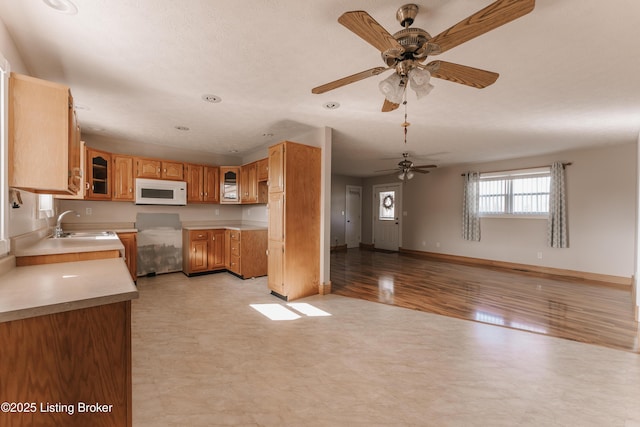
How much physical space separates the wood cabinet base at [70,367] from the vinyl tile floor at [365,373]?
0.50 m

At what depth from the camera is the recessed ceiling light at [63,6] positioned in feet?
5.17

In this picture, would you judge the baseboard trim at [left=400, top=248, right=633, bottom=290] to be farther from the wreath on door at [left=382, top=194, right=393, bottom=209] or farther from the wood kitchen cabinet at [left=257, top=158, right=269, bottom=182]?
the wood kitchen cabinet at [left=257, top=158, right=269, bottom=182]

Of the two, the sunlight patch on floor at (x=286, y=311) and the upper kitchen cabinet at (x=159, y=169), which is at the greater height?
the upper kitchen cabinet at (x=159, y=169)

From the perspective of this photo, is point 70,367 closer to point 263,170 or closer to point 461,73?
point 461,73

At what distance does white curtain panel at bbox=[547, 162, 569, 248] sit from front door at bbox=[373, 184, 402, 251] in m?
3.49

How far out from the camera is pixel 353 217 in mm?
8969

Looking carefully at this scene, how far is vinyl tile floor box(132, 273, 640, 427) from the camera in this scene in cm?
164

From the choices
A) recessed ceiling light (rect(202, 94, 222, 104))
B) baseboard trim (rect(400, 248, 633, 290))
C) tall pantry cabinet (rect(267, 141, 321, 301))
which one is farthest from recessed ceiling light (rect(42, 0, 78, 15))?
baseboard trim (rect(400, 248, 633, 290))

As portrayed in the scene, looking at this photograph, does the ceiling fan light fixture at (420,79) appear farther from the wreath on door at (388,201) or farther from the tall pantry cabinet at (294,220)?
the wreath on door at (388,201)

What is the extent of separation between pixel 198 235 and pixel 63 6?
3.69m

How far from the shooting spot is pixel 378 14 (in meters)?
1.67

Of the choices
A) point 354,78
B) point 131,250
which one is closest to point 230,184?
point 131,250

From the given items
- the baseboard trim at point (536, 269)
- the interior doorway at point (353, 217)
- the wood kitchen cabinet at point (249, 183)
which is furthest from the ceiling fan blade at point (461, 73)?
the interior doorway at point (353, 217)

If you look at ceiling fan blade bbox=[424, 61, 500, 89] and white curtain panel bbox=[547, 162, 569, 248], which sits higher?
ceiling fan blade bbox=[424, 61, 500, 89]
